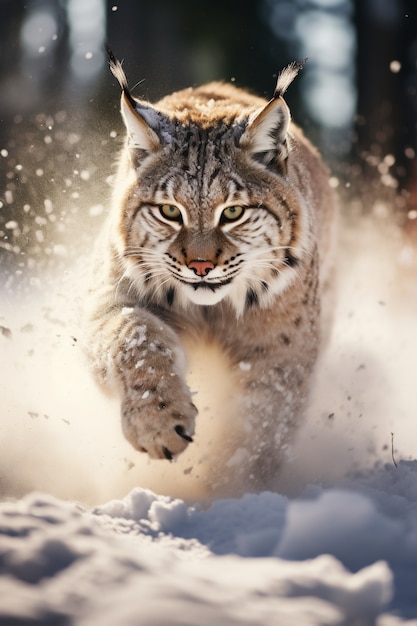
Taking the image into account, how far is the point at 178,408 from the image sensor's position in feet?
8.87

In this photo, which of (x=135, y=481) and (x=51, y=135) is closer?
(x=135, y=481)

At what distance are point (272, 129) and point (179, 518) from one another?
1627 millimetres

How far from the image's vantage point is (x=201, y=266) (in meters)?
3.04

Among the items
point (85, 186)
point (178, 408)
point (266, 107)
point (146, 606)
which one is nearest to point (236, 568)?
point (146, 606)

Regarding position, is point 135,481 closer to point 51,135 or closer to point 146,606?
point 146,606

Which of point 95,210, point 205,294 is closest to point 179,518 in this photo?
point 205,294

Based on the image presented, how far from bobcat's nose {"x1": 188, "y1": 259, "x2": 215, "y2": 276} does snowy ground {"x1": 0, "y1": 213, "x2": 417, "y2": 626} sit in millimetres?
774

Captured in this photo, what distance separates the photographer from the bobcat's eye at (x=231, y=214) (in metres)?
3.13

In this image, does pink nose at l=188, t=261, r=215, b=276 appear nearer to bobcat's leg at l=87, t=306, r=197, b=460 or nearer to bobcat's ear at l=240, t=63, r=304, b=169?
bobcat's leg at l=87, t=306, r=197, b=460

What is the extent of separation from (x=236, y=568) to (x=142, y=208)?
1.63 meters

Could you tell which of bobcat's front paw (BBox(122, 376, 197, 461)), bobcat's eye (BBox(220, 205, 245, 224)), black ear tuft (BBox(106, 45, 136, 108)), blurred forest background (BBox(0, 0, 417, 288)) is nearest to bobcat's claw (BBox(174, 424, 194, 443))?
bobcat's front paw (BBox(122, 376, 197, 461))

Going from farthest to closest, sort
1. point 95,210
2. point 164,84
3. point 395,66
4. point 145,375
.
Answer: point 395,66 → point 164,84 → point 95,210 → point 145,375

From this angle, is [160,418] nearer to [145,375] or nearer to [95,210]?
[145,375]

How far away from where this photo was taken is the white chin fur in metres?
3.15
